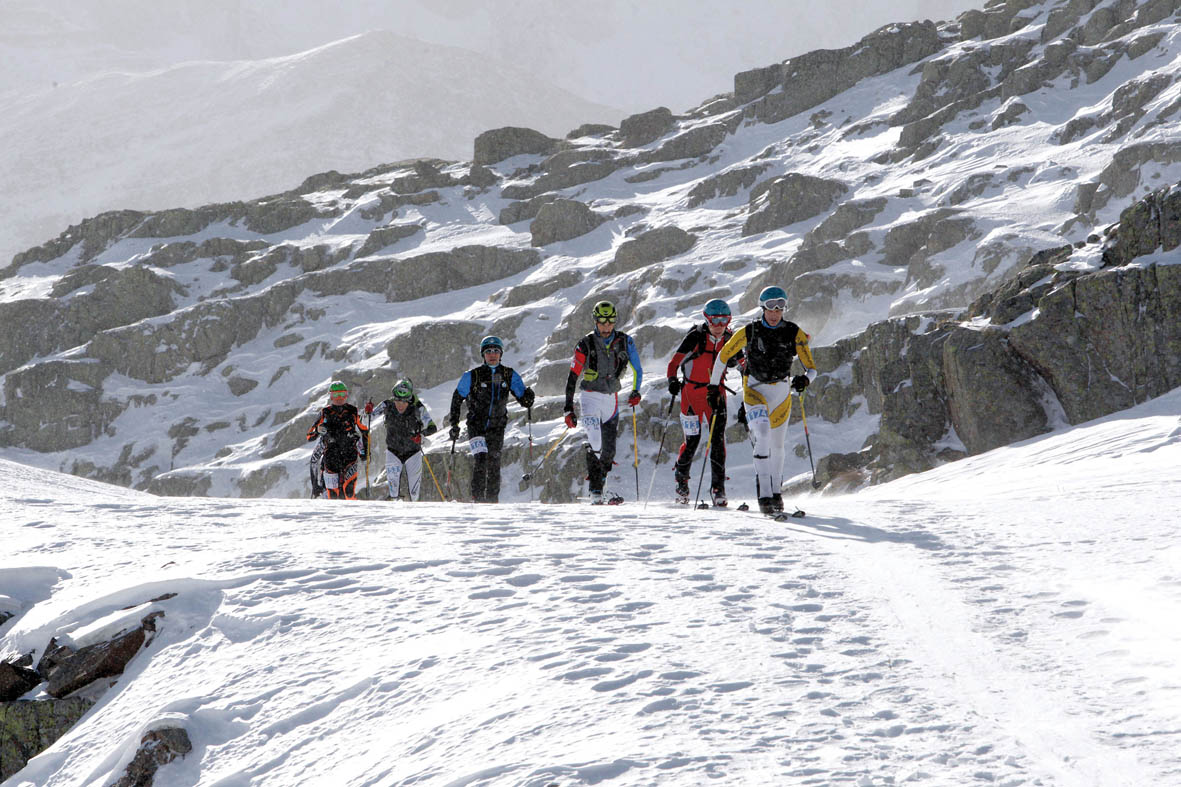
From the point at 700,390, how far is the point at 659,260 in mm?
71686

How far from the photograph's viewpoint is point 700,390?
1280 cm

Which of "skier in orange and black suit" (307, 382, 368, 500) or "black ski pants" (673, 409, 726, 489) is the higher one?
"skier in orange and black suit" (307, 382, 368, 500)

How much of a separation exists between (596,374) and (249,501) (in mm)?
5451

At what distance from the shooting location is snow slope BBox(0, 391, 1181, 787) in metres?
4.41

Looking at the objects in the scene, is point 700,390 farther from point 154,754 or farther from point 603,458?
point 154,754

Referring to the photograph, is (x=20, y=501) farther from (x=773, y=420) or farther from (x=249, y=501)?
(x=773, y=420)

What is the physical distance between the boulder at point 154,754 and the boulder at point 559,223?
93.4 m

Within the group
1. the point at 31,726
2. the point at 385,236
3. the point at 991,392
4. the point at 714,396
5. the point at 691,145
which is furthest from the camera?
the point at 691,145

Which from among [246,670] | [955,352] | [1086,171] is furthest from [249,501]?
[1086,171]

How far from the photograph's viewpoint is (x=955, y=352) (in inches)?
951

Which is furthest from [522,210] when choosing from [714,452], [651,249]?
[714,452]

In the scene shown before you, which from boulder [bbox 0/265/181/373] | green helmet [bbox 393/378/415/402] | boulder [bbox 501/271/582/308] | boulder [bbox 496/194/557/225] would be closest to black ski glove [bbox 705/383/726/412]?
green helmet [bbox 393/378/415/402]

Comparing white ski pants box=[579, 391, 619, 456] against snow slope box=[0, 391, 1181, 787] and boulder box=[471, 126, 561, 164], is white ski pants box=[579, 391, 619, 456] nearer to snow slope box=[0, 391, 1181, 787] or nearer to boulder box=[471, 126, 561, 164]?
snow slope box=[0, 391, 1181, 787]

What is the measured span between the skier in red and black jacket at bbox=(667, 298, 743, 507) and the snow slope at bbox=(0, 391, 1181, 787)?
1.79m
